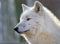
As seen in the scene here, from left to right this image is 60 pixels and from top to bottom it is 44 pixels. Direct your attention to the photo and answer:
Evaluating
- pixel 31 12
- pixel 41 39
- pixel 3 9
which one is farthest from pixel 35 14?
pixel 3 9

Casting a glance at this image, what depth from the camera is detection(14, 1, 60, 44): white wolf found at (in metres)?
7.15

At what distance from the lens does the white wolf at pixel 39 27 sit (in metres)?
7.15

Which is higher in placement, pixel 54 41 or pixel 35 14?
pixel 35 14

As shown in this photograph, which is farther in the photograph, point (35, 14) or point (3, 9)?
point (3, 9)

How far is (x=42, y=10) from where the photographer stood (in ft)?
23.8

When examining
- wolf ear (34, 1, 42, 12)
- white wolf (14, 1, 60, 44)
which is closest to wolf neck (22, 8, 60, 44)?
white wolf (14, 1, 60, 44)

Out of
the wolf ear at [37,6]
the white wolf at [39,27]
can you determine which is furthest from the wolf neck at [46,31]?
the wolf ear at [37,6]

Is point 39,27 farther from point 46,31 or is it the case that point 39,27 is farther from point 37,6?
point 37,6

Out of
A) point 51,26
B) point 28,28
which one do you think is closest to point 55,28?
point 51,26

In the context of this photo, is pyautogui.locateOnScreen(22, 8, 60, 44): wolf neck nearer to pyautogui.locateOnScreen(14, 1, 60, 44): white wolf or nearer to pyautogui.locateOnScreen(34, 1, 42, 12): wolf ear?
pyautogui.locateOnScreen(14, 1, 60, 44): white wolf

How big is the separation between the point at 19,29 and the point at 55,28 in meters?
0.79

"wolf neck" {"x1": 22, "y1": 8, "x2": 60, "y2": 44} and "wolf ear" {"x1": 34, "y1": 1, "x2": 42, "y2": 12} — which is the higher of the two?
"wolf ear" {"x1": 34, "y1": 1, "x2": 42, "y2": 12}

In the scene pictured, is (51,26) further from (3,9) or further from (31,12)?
(3,9)

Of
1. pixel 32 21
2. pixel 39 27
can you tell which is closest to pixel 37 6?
pixel 32 21
